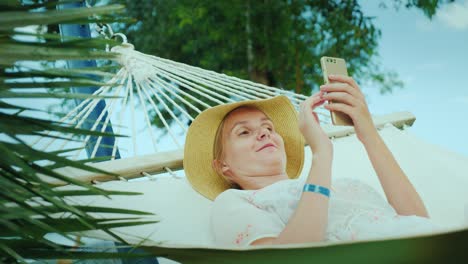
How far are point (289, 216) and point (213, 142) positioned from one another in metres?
0.48

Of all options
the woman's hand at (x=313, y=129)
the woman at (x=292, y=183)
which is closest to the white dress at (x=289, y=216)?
the woman at (x=292, y=183)

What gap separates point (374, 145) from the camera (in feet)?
4.35

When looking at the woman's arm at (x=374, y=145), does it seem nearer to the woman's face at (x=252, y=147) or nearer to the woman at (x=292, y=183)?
the woman at (x=292, y=183)

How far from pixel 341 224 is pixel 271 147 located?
12.5 inches

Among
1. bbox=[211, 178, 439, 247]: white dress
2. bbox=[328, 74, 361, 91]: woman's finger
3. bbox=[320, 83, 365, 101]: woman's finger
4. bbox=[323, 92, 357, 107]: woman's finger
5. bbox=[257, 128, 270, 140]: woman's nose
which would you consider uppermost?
bbox=[328, 74, 361, 91]: woman's finger

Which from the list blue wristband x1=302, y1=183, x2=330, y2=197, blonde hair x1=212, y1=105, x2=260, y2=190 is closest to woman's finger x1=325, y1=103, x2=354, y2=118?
blue wristband x1=302, y1=183, x2=330, y2=197

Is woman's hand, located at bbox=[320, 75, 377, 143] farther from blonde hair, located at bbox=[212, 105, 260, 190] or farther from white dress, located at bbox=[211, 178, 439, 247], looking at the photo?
blonde hair, located at bbox=[212, 105, 260, 190]

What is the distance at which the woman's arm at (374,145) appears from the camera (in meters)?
1.24

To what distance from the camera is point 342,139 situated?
194cm

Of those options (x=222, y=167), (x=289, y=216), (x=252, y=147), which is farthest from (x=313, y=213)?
(x=222, y=167)

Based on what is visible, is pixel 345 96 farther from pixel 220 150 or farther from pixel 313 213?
pixel 220 150

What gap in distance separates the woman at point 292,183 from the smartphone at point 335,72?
0.02m

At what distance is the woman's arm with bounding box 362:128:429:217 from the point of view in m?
1.29

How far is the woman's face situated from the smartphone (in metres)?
0.23
